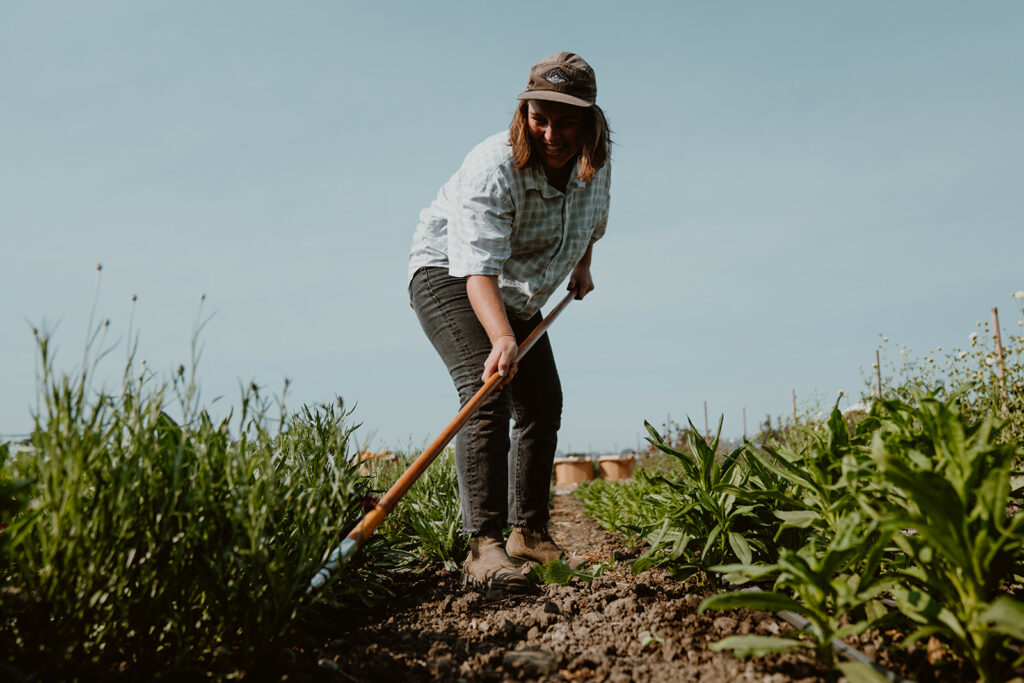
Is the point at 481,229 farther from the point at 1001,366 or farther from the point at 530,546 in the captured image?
the point at 1001,366

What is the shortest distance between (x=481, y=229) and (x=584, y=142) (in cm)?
55

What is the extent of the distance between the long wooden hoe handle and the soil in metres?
0.21

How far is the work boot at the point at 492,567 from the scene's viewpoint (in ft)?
7.48

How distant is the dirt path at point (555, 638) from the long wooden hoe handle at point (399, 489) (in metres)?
0.21

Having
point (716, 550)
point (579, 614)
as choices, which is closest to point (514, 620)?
point (579, 614)

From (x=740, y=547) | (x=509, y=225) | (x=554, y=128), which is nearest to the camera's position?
(x=740, y=547)

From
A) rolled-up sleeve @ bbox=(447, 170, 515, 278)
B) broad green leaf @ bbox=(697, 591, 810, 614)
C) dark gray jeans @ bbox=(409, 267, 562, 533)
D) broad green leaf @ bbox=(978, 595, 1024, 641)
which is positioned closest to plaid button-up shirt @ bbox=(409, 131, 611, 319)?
rolled-up sleeve @ bbox=(447, 170, 515, 278)

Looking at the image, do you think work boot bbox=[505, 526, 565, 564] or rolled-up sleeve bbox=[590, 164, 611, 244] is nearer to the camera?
work boot bbox=[505, 526, 565, 564]

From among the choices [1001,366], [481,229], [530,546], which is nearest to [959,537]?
[481,229]

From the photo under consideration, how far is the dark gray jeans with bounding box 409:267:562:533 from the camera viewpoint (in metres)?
2.51

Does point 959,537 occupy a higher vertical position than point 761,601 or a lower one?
higher

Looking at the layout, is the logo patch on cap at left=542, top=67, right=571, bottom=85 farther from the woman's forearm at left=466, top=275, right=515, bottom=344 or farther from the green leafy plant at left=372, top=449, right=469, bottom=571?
the green leafy plant at left=372, top=449, right=469, bottom=571

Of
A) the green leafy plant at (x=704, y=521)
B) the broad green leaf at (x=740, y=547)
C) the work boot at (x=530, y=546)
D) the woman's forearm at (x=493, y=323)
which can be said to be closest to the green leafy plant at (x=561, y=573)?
the green leafy plant at (x=704, y=521)

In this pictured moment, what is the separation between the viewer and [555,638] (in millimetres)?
1795
